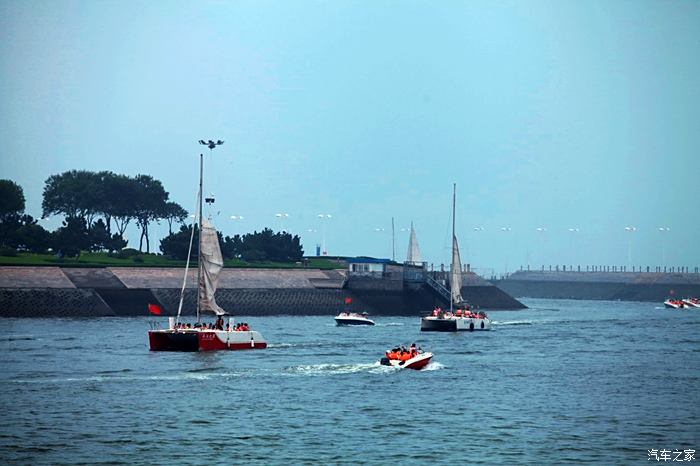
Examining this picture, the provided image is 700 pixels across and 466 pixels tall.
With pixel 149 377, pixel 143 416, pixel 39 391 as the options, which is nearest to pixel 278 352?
pixel 149 377

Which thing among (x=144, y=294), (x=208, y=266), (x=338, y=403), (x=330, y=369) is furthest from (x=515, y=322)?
(x=338, y=403)

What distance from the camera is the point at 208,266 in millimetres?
105688

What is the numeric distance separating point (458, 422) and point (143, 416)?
16.1 m

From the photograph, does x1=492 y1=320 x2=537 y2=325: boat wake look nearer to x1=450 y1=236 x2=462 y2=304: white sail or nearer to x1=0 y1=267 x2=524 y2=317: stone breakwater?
x1=450 y1=236 x2=462 y2=304: white sail

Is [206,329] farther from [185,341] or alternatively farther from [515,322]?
[515,322]

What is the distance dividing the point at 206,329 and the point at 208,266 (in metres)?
5.67

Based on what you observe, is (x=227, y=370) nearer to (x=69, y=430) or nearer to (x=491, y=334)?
(x=69, y=430)

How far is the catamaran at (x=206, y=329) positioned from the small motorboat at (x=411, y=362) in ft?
47.2

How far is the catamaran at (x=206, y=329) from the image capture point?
10138 cm

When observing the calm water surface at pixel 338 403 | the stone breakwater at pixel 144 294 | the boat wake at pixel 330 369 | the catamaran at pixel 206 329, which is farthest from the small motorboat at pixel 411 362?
the stone breakwater at pixel 144 294

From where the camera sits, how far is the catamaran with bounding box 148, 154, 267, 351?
333 feet

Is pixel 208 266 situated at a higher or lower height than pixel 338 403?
higher

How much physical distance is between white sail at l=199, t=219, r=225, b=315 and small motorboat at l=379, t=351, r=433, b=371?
16.5 meters

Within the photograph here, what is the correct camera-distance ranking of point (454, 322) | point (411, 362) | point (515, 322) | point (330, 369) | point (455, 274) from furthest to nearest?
1. point (515, 322)
2. point (455, 274)
3. point (454, 322)
4. point (411, 362)
5. point (330, 369)
